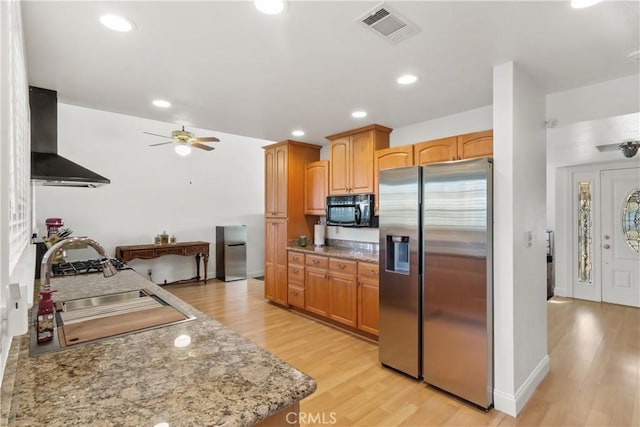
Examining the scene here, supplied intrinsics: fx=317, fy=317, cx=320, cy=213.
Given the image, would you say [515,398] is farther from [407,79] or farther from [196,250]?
[196,250]

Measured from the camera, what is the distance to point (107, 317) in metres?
1.64

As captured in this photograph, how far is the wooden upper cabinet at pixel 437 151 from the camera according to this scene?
3016 mm

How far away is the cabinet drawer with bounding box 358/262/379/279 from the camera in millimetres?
3367

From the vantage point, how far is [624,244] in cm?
495

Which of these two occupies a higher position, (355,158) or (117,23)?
(117,23)

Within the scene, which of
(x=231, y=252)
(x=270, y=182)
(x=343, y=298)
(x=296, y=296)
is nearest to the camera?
(x=343, y=298)

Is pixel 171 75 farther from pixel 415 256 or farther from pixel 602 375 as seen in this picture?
pixel 602 375

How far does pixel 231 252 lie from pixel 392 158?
4.23 m

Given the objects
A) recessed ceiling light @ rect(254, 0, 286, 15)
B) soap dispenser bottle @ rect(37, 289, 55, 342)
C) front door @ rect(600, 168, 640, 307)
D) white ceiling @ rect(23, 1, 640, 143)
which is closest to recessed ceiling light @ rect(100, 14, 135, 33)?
white ceiling @ rect(23, 1, 640, 143)

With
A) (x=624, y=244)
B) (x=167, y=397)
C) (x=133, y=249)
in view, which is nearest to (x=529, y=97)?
(x=167, y=397)

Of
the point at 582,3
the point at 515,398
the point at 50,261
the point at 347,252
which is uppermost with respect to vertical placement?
the point at 582,3

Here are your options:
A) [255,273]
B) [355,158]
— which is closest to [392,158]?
[355,158]

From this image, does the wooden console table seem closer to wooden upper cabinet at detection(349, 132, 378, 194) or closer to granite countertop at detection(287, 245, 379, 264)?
granite countertop at detection(287, 245, 379, 264)

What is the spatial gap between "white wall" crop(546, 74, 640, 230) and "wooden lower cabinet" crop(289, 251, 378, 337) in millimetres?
2193
